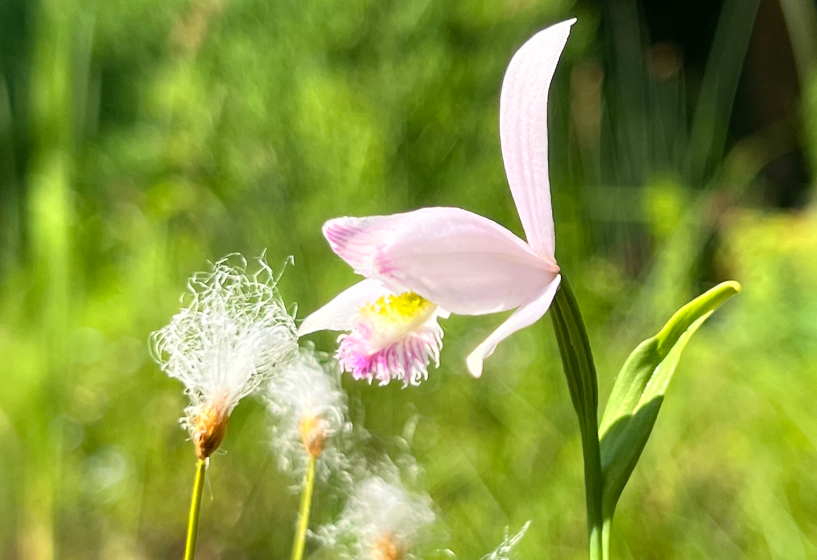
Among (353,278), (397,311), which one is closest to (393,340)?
(397,311)

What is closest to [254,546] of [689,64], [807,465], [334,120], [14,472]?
[14,472]

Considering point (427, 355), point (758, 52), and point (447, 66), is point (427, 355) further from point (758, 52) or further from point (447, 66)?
point (758, 52)

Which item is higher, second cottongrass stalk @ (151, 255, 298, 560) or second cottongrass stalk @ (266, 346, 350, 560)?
second cottongrass stalk @ (151, 255, 298, 560)

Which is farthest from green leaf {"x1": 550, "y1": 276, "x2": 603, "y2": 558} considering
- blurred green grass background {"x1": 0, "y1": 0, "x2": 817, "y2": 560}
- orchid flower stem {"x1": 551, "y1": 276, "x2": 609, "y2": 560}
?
blurred green grass background {"x1": 0, "y1": 0, "x2": 817, "y2": 560}

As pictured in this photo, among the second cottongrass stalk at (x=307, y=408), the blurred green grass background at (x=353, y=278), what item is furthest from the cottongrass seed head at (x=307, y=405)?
the blurred green grass background at (x=353, y=278)

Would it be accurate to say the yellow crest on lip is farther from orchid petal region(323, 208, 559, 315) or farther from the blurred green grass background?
the blurred green grass background

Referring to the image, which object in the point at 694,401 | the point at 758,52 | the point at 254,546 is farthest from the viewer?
the point at 758,52

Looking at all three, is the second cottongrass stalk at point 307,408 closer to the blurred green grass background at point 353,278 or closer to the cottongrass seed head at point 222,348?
the cottongrass seed head at point 222,348
